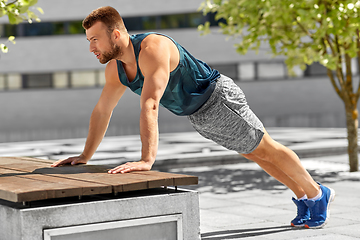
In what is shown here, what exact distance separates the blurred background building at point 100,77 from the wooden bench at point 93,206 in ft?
69.4

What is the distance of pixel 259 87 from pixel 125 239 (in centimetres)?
2208

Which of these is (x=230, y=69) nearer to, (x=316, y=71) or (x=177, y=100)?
(x=316, y=71)

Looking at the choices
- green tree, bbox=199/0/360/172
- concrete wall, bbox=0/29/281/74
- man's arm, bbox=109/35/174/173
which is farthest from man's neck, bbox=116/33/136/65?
concrete wall, bbox=0/29/281/74

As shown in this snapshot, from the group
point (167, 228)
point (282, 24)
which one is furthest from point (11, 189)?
point (282, 24)

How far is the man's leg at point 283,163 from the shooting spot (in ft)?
13.1

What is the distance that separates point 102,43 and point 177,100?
65 cm

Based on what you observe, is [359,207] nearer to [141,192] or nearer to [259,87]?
[141,192]

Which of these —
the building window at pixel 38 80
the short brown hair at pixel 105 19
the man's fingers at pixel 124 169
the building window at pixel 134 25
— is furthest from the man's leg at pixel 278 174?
the building window at pixel 38 80

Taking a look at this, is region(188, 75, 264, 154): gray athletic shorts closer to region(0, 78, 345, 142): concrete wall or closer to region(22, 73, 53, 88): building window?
region(0, 78, 345, 142): concrete wall

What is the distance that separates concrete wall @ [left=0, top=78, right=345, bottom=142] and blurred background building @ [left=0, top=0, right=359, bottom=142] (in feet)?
0.15

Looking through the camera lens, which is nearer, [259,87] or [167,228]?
[167,228]

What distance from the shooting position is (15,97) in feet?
81.8

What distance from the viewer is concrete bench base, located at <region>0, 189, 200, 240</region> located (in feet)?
8.48

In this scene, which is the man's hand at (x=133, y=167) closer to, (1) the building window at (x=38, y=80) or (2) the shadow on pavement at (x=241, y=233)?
(2) the shadow on pavement at (x=241, y=233)
